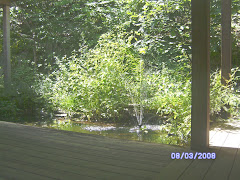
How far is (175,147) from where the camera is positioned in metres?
2.70

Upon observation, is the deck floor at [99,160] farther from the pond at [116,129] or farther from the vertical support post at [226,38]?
the vertical support post at [226,38]

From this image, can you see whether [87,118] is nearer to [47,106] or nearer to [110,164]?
[47,106]

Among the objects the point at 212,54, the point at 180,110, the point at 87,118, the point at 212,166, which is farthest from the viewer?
the point at 212,54

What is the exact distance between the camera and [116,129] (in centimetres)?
468

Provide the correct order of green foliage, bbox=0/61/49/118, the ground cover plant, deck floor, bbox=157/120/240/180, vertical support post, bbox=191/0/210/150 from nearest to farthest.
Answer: deck floor, bbox=157/120/240/180 → vertical support post, bbox=191/0/210/150 → the ground cover plant → green foliage, bbox=0/61/49/118

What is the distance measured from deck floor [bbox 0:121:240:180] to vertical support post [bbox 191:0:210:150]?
0.26 metres

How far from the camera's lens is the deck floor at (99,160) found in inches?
78.4

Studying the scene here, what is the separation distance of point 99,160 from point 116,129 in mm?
2340

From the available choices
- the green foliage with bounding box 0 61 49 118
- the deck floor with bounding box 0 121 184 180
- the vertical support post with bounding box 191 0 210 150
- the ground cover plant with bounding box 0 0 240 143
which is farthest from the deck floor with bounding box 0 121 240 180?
the green foliage with bounding box 0 61 49 118

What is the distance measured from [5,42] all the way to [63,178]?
5164 millimetres

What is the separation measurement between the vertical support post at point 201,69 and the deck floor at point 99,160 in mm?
261

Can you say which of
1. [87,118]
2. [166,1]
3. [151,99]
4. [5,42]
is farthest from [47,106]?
[166,1]

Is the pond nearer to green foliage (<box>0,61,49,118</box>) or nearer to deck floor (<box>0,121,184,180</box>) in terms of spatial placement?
green foliage (<box>0,61,49,118</box>)

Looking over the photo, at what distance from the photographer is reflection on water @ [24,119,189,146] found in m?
3.97
